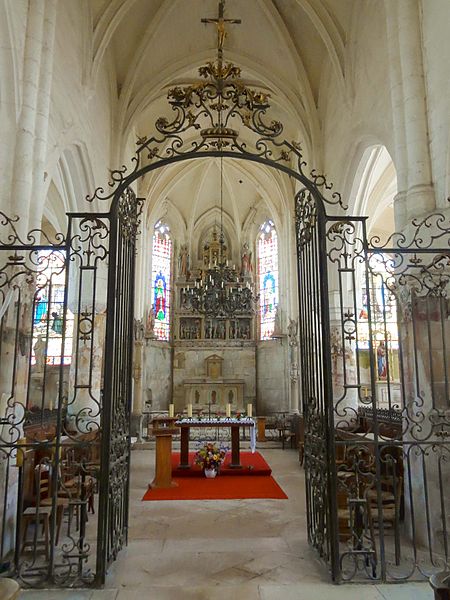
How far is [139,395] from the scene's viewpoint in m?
17.9

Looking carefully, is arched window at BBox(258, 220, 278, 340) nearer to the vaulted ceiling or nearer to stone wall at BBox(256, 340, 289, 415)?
stone wall at BBox(256, 340, 289, 415)

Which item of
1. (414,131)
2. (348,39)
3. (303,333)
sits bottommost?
(303,333)

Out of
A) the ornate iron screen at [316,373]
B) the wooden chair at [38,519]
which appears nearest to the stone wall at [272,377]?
the ornate iron screen at [316,373]

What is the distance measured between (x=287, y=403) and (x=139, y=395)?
6.21 m

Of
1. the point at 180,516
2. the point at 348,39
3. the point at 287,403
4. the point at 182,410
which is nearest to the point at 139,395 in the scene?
the point at 182,410

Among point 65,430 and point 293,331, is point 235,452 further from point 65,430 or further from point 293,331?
point 293,331

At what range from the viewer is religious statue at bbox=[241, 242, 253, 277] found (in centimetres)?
2323

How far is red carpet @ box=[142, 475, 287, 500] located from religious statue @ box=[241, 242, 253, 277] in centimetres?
1395

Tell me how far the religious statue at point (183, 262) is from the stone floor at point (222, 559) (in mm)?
15905

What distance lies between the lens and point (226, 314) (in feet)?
60.7

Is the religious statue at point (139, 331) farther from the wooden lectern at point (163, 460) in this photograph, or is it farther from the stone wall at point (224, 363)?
the wooden lectern at point (163, 460)

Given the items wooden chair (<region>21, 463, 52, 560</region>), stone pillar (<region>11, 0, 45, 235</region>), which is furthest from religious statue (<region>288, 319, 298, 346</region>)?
wooden chair (<region>21, 463, 52, 560</region>)

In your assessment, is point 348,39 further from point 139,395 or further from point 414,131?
point 139,395

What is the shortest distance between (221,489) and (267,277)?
15.1 metres
